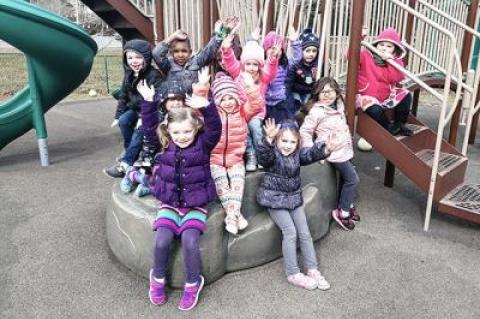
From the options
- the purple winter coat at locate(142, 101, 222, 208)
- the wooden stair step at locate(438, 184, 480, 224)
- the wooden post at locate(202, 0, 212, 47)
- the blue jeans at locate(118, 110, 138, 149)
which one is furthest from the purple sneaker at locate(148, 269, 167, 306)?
the wooden post at locate(202, 0, 212, 47)

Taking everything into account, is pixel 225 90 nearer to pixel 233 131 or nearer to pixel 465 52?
pixel 233 131

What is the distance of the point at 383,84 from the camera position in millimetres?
4355

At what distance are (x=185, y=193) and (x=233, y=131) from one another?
0.67 metres

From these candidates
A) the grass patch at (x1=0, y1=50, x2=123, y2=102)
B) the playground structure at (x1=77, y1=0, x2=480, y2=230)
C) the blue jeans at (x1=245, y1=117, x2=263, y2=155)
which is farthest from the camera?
the grass patch at (x1=0, y1=50, x2=123, y2=102)

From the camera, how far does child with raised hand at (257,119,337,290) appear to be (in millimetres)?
3188

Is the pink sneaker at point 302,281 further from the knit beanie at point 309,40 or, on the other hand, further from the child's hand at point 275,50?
the knit beanie at point 309,40

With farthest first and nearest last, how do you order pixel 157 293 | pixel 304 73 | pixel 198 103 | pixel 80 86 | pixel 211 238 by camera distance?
pixel 80 86, pixel 304 73, pixel 211 238, pixel 157 293, pixel 198 103

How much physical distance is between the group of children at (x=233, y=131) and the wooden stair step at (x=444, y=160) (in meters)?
0.33

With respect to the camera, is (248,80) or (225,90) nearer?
(225,90)

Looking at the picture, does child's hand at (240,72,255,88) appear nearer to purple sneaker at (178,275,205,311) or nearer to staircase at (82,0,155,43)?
purple sneaker at (178,275,205,311)

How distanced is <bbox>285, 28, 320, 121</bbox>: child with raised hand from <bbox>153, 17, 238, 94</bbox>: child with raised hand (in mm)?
714

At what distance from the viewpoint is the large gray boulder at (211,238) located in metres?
3.07

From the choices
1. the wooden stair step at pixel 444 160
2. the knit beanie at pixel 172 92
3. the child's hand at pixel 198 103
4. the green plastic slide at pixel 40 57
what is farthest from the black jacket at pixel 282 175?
the green plastic slide at pixel 40 57

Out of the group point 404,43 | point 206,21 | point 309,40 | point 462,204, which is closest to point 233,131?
point 309,40
